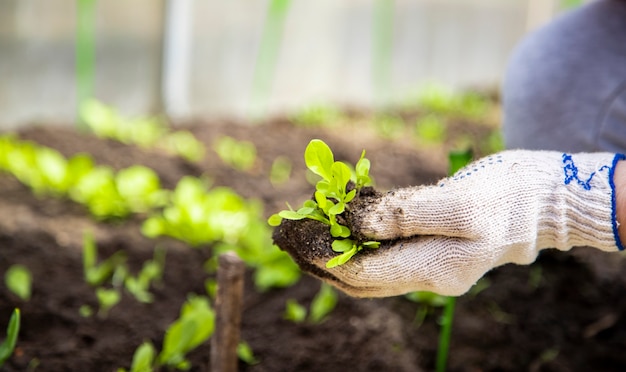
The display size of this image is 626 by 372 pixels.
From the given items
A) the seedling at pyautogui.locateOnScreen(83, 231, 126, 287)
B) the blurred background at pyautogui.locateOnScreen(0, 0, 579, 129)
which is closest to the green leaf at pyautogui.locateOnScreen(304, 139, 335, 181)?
the seedling at pyautogui.locateOnScreen(83, 231, 126, 287)

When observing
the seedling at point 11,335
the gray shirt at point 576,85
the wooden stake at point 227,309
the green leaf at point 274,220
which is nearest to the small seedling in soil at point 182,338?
the wooden stake at point 227,309

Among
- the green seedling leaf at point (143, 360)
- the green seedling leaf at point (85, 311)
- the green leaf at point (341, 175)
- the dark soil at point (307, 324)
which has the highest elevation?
the green leaf at point (341, 175)

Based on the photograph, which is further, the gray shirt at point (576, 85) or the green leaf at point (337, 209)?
the gray shirt at point (576, 85)

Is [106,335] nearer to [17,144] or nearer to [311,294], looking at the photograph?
[311,294]

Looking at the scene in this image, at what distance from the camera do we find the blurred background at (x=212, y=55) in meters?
2.86

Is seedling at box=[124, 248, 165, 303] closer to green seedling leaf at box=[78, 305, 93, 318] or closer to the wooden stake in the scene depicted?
green seedling leaf at box=[78, 305, 93, 318]

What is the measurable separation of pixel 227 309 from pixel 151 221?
816mm

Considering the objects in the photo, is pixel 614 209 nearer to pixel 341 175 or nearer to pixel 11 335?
pixel 341 175

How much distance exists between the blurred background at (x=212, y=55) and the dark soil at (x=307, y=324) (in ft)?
2.95

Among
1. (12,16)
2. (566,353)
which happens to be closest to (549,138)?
(566,353)

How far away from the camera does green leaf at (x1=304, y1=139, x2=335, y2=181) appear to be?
0.90 m

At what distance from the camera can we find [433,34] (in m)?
5.56

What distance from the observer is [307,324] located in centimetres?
146

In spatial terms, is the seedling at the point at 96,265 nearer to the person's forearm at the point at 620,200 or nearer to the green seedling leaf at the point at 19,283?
the green seedling leaf at the point at 19,283
